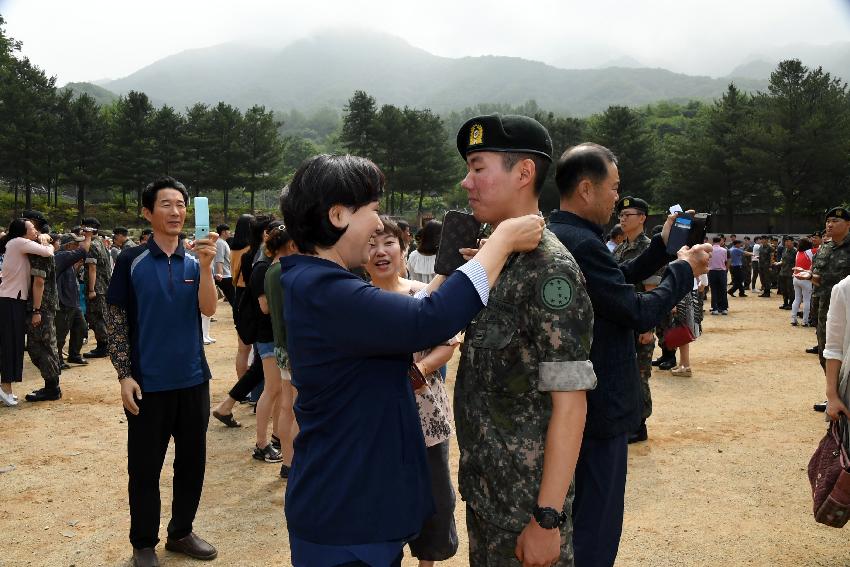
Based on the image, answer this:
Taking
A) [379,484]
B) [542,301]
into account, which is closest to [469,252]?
[542,301]

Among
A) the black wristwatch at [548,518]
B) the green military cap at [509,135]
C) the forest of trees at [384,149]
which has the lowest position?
the black wristwatch at [548,518]

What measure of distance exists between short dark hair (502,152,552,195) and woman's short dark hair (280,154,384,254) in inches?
17.6

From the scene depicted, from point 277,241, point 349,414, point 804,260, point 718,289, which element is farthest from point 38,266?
point 718,289

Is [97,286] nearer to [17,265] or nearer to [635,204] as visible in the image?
[17,265]

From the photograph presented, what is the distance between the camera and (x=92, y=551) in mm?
4230

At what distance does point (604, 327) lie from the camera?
9.07ft

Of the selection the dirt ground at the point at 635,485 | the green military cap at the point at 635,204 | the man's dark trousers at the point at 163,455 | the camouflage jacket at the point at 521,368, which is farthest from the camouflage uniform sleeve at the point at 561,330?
the green military cap at the point at 635,204

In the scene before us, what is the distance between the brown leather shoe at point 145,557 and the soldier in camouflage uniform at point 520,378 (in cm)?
275

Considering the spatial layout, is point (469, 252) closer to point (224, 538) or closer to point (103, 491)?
point (224, 538)

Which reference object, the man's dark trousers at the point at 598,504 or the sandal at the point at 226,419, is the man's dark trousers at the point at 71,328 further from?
the man's dark trousers at the point at 598,504

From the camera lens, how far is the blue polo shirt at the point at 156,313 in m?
3.84

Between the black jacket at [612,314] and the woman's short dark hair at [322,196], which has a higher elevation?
the woman's short dark hair at [322,196]

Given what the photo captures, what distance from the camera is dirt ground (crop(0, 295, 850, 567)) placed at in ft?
13.8

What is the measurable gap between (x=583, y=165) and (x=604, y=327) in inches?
29.1
